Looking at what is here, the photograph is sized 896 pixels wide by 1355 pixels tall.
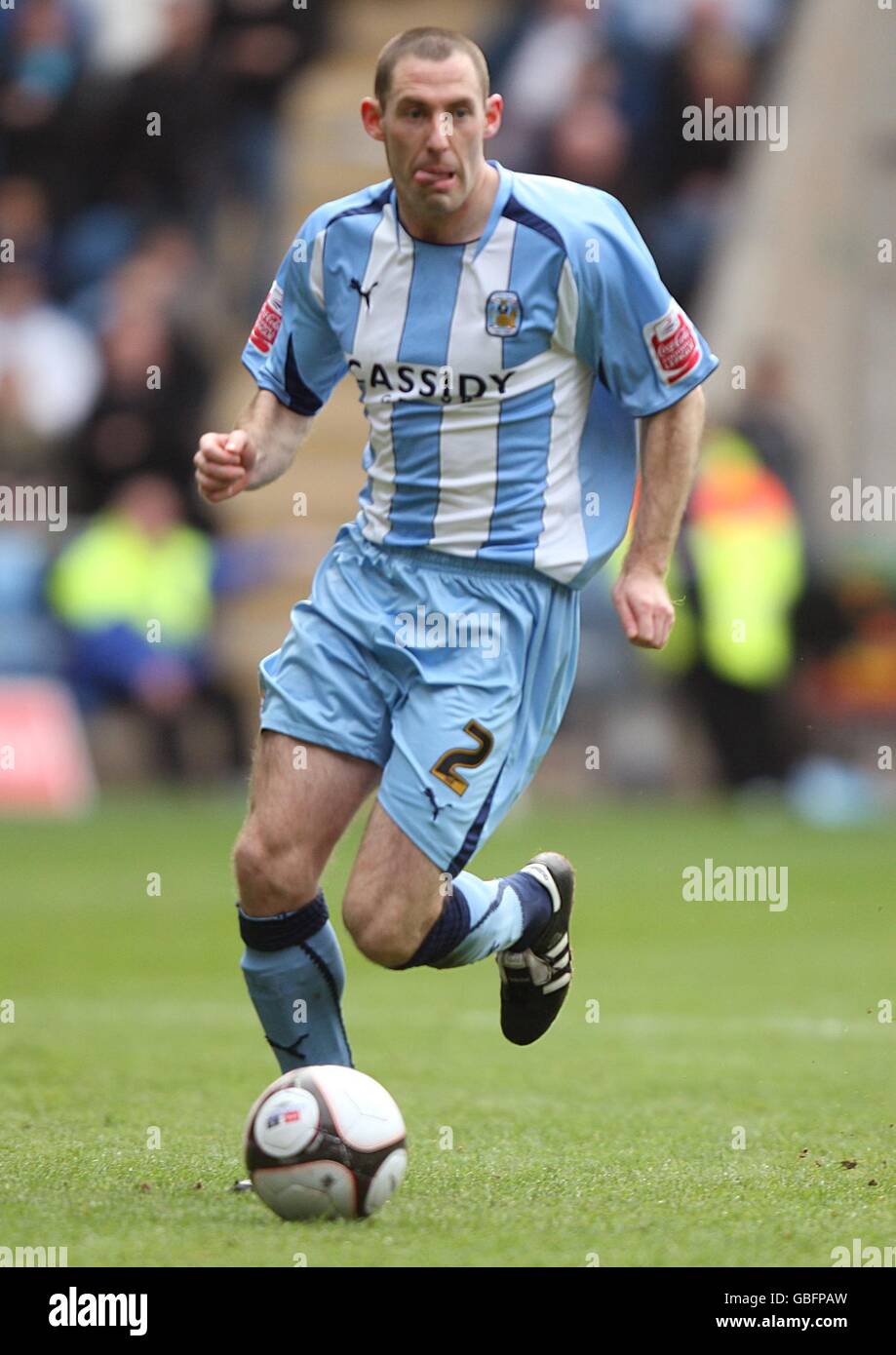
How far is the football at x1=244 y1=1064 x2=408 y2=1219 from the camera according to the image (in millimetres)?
4699

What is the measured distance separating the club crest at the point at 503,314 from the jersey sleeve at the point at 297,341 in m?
0.45

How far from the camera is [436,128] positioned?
5.00m

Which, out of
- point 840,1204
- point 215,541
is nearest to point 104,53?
point 215,541

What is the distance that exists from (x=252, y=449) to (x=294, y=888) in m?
1.00

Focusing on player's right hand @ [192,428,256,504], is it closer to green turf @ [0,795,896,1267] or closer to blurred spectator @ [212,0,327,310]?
green turf @ [0,795,896,1267]

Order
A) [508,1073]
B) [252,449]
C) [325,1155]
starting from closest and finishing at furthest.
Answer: [325,1155]
[252,449]
[508,1073]

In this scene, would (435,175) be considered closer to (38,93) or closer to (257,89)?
(257,89)

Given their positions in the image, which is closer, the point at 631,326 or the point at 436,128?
the point at 436,128

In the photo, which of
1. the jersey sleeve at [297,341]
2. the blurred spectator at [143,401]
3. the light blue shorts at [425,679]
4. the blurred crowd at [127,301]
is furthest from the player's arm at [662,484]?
the blurred spectator at [143,401]

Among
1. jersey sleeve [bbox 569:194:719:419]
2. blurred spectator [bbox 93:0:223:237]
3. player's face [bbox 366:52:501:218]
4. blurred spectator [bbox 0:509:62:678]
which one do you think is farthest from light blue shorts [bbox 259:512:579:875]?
blurred spectator [bbox 93:0:223:237]

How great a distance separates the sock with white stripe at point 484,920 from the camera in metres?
5.13

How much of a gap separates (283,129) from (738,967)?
37.6 ft

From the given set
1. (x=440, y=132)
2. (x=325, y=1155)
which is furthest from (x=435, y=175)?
(x=325, y=1155)

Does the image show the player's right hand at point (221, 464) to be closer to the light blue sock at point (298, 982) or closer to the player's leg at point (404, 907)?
the player's leg at point (404, 907)
